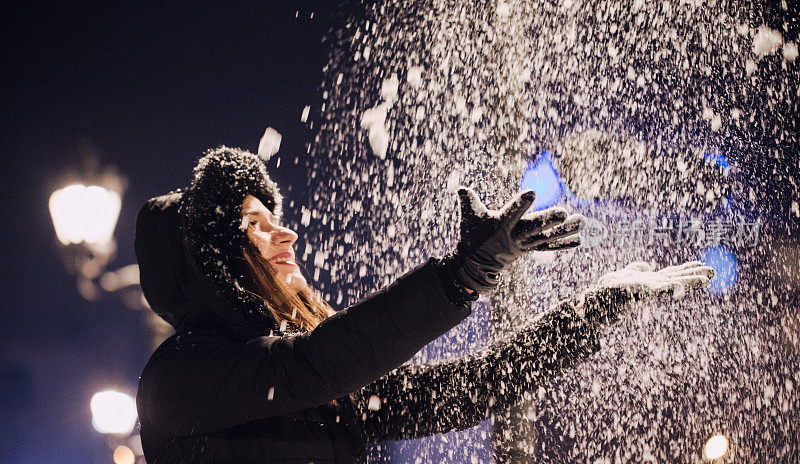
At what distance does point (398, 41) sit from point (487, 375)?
8.21 ft

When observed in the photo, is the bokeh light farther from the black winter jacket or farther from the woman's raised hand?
the woman's raised hand

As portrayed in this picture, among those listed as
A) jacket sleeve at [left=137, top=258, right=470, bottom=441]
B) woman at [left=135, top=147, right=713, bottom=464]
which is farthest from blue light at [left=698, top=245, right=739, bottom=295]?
jacket sleeve at [left=137, top=258, right=470, bottom=441]

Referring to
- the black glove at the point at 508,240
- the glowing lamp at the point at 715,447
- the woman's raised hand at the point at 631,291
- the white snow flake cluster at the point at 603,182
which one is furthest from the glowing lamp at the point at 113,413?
the glowing lamp at the point at 715,447

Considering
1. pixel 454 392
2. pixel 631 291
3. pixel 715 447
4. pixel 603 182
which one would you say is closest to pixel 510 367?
pixel 454 392

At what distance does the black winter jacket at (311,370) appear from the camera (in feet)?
3.30

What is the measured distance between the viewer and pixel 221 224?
4.36 feet

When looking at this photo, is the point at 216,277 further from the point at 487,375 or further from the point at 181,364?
the point at 487,375

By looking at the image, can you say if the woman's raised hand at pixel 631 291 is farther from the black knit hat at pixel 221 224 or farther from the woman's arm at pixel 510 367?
the black knit hat at pixel 221 224

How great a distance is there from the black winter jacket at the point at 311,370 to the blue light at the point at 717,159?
7.64 metres

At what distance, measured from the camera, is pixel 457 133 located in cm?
332

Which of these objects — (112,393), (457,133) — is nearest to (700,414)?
(457,133)

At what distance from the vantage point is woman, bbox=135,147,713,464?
40.0 inches

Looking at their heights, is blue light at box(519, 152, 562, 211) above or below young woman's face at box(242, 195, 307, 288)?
above

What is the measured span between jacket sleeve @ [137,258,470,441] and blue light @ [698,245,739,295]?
8.52 metres
